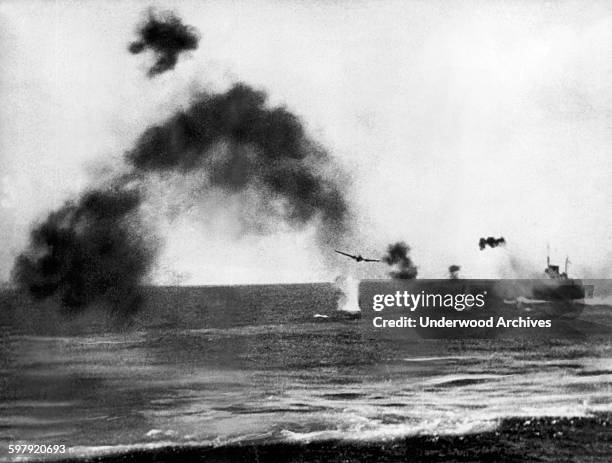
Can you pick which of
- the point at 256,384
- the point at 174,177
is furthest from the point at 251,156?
the point at 256,384

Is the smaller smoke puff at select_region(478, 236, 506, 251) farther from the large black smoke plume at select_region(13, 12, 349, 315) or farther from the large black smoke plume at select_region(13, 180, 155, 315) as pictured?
the large black smoke plume at select_region(13, 180, 155, 315)

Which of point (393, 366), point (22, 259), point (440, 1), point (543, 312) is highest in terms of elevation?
point (440, 1)

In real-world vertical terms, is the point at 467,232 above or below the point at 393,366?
above

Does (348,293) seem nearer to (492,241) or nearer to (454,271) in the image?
(454,271)

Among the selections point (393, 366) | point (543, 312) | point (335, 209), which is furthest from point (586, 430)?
point (335, 209)

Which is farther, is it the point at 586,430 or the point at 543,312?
the point at 543,312

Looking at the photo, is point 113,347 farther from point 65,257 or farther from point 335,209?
point 335,209
